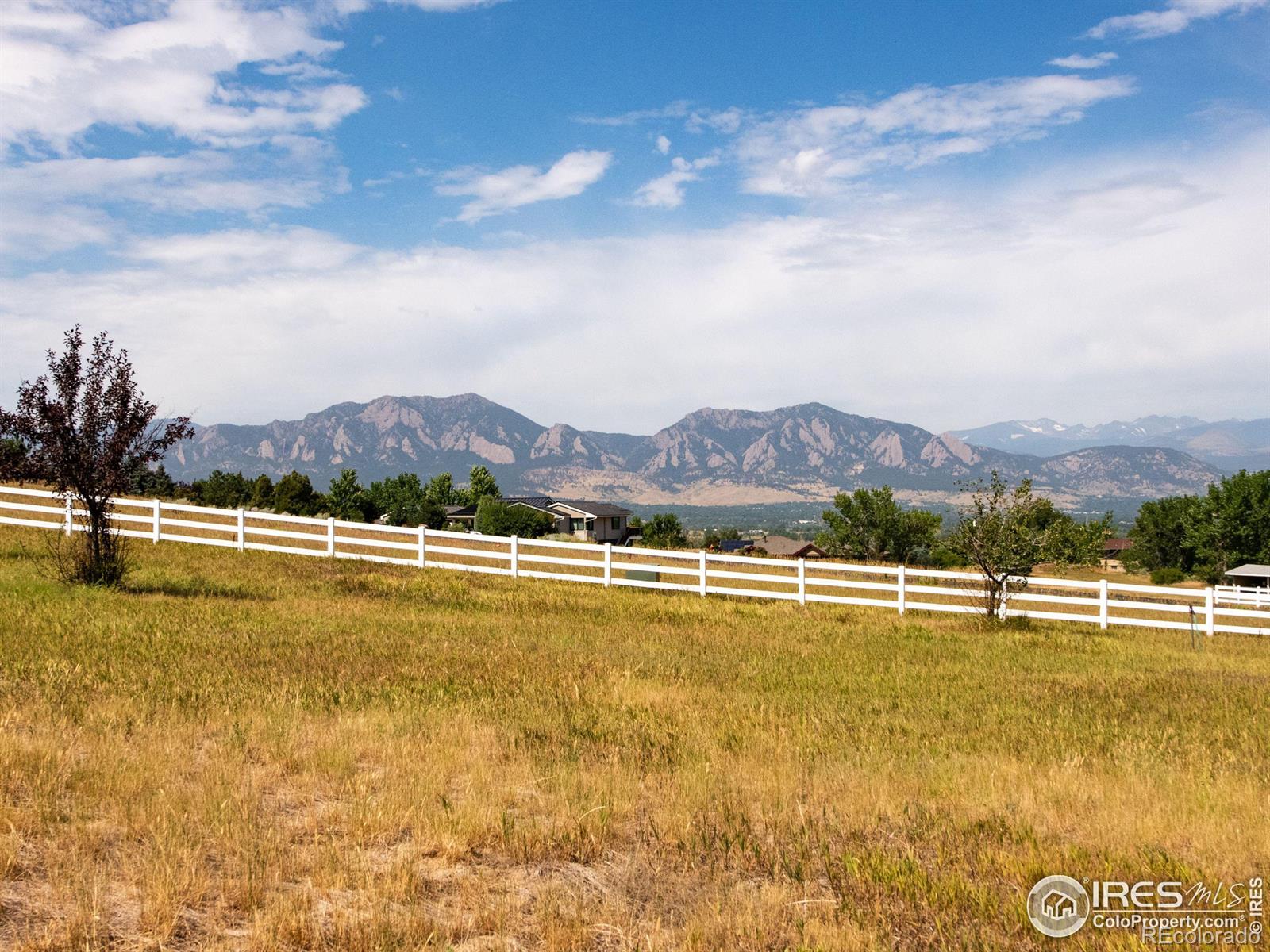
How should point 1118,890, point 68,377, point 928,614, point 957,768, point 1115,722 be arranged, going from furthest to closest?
point 928,614 < point 68,377 < point 1115,722 < point 957,768 < point 1118,890

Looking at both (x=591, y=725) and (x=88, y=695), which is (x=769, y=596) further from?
(x=88, y=695)

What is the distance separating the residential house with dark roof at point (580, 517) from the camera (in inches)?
4796

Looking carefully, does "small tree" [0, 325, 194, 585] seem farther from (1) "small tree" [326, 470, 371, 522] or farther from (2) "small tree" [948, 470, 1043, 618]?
(1) "small tree" [326, 470, 371, 522]

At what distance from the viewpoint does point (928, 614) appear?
22.4 metres

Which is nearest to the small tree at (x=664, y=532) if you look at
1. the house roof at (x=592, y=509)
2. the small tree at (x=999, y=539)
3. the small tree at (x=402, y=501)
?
the house roof at (x=592, y=509)

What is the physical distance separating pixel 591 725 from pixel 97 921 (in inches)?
207

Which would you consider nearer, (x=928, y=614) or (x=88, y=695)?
(x=88, y=695)

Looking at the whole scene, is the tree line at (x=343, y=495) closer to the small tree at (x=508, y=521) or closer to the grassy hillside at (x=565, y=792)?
the small tree at (x=508, y=521)

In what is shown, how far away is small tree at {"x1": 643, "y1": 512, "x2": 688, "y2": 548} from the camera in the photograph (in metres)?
111

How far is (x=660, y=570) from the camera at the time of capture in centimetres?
2536

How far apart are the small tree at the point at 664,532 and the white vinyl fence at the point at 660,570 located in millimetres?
78906

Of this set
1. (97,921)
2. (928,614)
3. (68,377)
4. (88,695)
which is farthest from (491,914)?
(928,614)

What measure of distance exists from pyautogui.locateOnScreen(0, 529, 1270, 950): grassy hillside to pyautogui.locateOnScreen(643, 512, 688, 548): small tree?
9564 cm

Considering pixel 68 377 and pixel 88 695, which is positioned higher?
pixel 68 377
